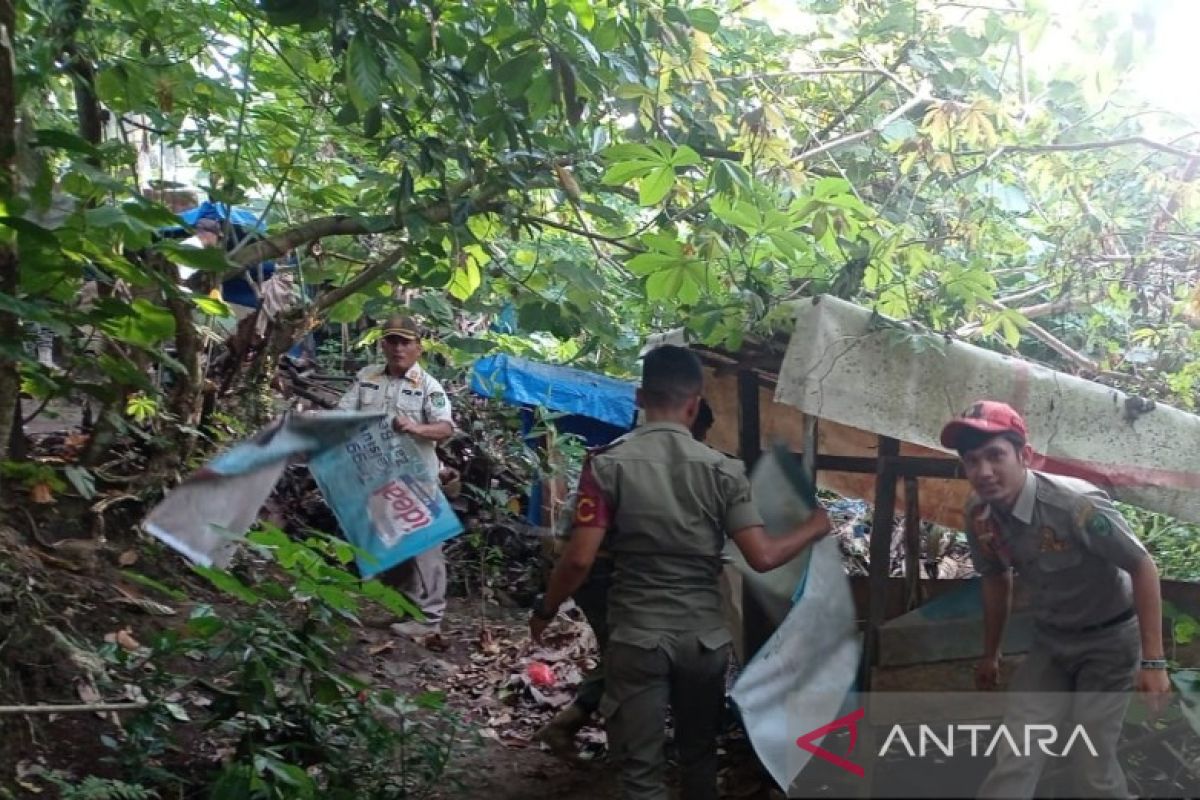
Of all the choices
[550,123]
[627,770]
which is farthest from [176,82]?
[627,770]

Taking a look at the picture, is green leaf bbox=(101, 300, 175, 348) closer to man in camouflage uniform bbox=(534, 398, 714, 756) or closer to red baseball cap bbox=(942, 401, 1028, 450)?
man in camouflage uniform bbox=(534, 398, 714, 756)

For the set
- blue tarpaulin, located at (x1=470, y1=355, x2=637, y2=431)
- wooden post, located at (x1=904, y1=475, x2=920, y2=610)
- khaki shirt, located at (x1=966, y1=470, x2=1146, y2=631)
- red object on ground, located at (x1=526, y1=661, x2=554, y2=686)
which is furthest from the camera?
blue tarpaulin, located at (x1=470, y1=355, x2=637, y2=431)

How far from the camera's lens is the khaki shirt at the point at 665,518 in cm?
378

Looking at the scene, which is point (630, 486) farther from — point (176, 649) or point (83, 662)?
point (83, 662)

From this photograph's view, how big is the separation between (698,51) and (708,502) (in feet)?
6.27

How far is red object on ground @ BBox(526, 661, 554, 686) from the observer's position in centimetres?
625

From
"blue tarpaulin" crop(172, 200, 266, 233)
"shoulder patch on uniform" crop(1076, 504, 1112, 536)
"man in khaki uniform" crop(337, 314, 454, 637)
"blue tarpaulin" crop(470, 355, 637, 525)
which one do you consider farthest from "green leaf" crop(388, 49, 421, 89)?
"blue tarpaulin" crop(470, 355, 637, 525)

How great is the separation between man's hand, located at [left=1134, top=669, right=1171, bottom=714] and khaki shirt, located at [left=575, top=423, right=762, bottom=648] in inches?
51.8

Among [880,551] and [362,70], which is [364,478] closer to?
[880,551]

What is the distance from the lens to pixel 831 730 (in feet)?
13.2

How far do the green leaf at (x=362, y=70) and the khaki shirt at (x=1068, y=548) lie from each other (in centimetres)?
250

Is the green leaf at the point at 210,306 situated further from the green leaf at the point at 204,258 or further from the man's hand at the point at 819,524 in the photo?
the man's hand at the point at 819,524

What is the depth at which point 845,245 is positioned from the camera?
14.7ft

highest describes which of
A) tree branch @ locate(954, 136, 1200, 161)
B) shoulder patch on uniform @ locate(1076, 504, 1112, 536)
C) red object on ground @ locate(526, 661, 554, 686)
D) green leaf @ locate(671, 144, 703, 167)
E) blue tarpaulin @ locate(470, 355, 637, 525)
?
tree branch @ locate(954, 136, 1200, 161)
